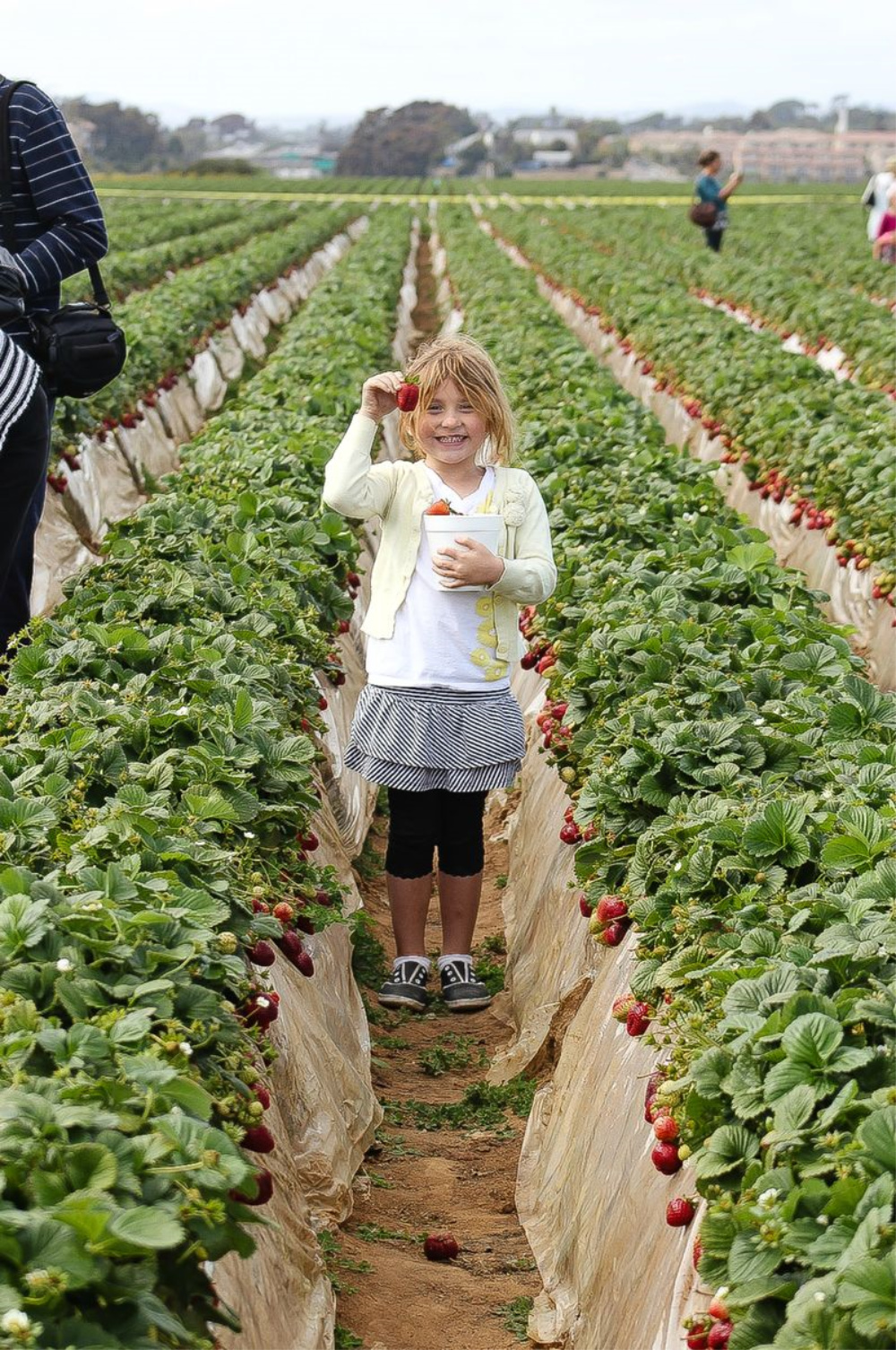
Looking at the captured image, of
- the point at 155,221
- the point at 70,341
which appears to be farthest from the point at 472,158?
the point at 70,341

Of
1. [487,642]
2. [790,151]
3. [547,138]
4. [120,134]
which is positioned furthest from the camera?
[547,138]

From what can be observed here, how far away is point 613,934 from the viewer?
154 inches

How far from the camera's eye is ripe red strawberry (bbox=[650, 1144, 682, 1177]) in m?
2.95

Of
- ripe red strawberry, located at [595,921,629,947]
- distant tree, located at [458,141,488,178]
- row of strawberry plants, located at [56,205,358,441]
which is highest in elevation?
distant tree, located at [458,141,488,178]

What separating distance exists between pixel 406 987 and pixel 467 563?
1.52 m

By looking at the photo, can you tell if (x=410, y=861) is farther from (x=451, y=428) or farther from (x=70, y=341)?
(x=70, y=341)

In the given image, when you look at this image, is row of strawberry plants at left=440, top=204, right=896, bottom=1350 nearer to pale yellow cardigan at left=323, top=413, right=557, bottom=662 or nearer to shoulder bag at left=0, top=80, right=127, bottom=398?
pale yellow cardigan at left=323, top=413, right=557, bottom=662

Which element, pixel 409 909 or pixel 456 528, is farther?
pixel 409 909

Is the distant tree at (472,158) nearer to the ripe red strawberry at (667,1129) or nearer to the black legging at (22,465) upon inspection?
the black legging at (22,465)

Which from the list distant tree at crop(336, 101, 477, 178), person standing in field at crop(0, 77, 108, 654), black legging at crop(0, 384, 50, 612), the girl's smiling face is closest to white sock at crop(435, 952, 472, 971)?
the girl's smiling face

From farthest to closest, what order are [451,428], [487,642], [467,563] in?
1. [487,642]
2. [451,428]
3. [467,563]

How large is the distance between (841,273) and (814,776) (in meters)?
18.5

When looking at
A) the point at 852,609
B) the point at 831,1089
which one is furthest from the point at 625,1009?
the point at 852,609

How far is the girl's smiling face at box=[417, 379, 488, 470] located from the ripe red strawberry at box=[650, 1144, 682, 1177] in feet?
7.66
